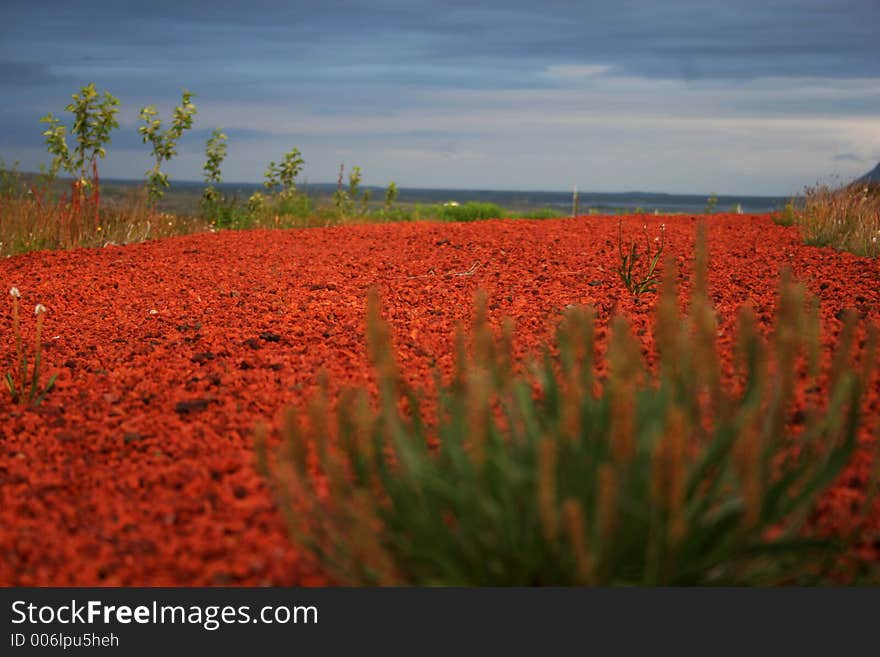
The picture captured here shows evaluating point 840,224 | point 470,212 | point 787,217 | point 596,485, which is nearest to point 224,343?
point 596,485

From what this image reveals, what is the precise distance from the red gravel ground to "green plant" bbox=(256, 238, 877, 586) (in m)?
0.40

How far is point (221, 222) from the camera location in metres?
12.4

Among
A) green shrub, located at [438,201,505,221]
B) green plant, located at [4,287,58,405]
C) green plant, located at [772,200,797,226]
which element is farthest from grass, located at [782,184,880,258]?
green plant, located at [4,287,58,405]

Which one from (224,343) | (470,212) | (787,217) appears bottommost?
(224,343)

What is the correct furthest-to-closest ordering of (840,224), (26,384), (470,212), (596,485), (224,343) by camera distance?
(470,212)
(840,224)
(224,343)
(26,384)
(596,485)

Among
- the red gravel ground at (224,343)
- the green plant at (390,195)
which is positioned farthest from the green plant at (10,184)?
the green plant at (390,195)

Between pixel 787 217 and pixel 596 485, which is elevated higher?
pixel 787 217

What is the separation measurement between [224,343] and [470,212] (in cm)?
892

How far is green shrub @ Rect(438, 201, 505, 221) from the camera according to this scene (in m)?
13.4

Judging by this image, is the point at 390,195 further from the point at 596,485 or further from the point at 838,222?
the point at 596,485

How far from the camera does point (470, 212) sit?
13.5 m

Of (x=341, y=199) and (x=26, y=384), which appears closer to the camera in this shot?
(x=26, y=384)

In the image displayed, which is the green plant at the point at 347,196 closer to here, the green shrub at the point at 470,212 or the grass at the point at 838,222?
the green shrub at the point at 470,212

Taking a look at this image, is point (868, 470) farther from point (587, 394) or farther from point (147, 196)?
point (147, 196)
